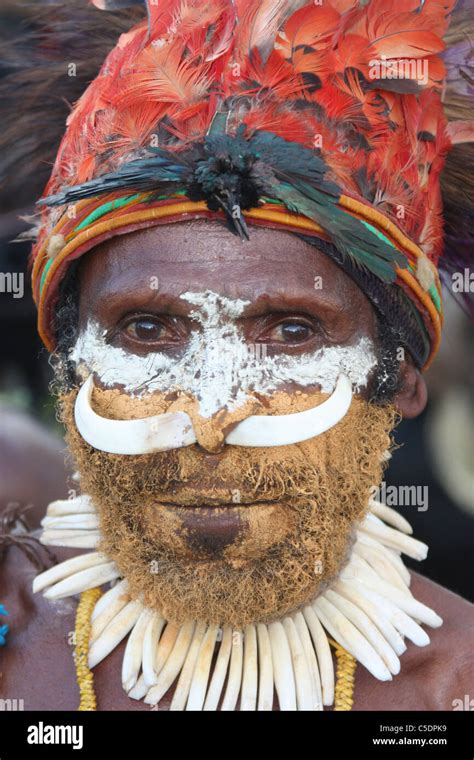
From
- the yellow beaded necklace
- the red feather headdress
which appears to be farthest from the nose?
the yellow beaded necklace

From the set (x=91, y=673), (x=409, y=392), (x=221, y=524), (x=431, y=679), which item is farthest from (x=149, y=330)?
(x=431, y=679)

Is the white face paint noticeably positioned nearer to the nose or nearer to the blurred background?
the nose

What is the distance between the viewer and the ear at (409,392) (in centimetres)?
281

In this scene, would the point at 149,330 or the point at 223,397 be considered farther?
the point at 149,330

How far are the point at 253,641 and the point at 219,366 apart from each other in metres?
0.86

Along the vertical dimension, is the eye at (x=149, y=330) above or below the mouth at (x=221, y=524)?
above

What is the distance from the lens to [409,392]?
Result: 2.86 meters

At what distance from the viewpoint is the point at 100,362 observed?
2539 mm

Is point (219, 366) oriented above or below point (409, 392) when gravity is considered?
below

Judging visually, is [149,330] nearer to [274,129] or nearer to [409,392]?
[274,129]

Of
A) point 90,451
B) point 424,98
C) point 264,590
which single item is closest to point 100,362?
point 90,451

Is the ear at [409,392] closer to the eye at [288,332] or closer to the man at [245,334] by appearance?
the man at [245,334]

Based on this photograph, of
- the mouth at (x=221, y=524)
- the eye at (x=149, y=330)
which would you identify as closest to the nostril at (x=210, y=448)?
the mouth at (x=221, y=524)
